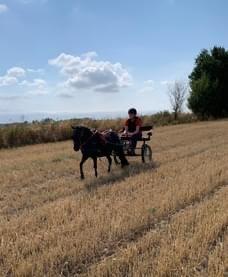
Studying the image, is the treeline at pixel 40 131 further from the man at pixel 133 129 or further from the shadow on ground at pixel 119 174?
the shadow on ground at pixel 119 174

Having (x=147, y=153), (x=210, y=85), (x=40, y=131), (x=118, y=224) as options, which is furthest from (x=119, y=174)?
(x=210, y=85)

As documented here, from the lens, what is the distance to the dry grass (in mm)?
5289

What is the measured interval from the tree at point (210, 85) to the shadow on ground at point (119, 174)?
118ft

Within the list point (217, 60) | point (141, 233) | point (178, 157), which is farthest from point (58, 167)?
point (217, 60)

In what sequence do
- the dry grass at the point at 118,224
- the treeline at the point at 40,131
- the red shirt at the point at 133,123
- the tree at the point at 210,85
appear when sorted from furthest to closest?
the tree at the point at 210,85
the treeline at the point at 40,131
the red shirt at the point at 133,123
the dry grass at the point at 118,224

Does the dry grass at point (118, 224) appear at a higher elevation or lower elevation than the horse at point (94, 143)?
lower

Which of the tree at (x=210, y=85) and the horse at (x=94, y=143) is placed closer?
the horse at (x=94, y=143)

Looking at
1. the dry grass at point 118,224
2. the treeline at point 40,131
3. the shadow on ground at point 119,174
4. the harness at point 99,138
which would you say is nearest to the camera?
the dry grass at point 118,224

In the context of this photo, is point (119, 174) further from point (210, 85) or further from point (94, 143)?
point (210, 85)

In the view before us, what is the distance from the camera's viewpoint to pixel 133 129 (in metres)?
14.2

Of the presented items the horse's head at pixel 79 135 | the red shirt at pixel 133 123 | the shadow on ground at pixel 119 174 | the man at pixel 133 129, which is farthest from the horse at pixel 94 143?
the red shirt at pixel 133 123

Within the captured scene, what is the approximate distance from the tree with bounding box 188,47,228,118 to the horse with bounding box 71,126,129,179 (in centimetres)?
3684

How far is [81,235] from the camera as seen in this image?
250 inches

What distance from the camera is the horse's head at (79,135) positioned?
10977 millimetres
